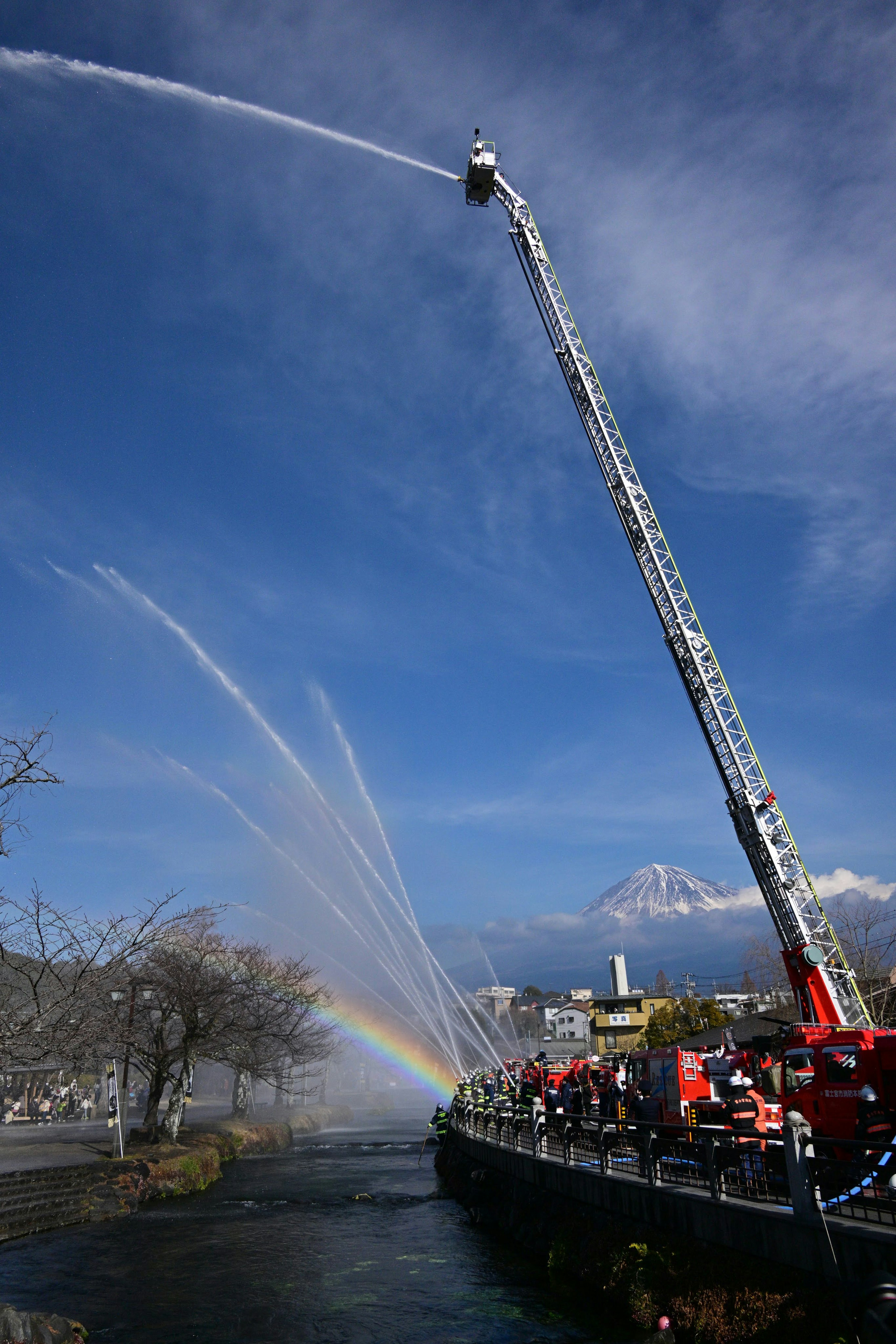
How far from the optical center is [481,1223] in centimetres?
2361

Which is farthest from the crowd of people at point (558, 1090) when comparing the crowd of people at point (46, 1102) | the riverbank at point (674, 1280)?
the crowd of people at point (46, 1102)

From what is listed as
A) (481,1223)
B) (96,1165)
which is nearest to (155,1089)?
(96,1165)

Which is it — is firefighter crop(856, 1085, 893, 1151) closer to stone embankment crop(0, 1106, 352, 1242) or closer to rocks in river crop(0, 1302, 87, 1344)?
rocks in river crop(0, 1302, 87, 1344)

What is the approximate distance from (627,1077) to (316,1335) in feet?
34.2

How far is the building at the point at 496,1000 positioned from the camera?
527 feet

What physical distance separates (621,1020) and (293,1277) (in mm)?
74088

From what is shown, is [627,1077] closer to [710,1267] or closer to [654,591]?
[710,1267]

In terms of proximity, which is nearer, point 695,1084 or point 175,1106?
point 695,1084

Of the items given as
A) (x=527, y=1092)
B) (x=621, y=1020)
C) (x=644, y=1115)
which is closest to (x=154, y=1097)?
(x=527, y=1092)

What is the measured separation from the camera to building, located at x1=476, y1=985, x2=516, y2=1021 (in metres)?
161

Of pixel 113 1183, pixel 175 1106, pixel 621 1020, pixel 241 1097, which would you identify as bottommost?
pixel 113 1183

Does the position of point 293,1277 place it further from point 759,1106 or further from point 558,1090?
point 558,1090

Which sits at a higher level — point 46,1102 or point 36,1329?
point 46,1102

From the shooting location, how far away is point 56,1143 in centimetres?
3328
